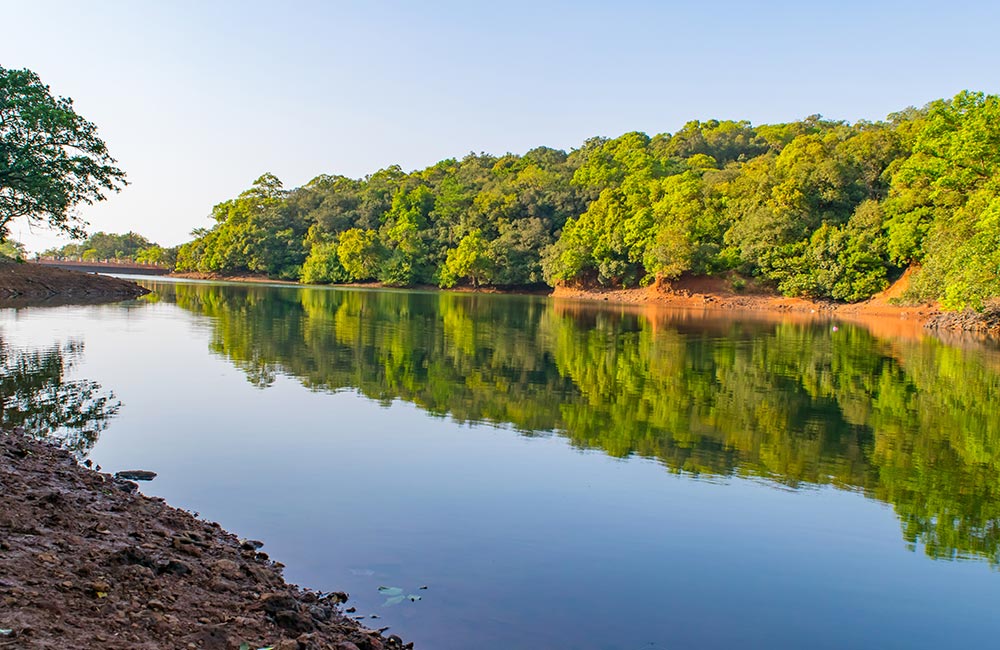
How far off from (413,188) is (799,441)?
104 m

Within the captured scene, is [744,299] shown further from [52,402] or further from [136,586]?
[136,586]

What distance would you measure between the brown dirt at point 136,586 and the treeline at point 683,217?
40.4 meters

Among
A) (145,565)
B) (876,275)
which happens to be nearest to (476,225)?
(876,275)

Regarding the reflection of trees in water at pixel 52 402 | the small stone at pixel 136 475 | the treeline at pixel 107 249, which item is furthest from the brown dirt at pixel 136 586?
the treeline at pixel 107 249

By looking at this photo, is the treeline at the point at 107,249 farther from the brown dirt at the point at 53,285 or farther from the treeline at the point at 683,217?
the brown dirt at the point at 53,285

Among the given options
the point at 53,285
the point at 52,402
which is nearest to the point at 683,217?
the point at 53,285

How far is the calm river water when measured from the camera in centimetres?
672

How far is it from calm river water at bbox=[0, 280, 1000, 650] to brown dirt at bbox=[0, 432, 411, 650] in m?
0.76

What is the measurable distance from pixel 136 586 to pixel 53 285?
2188 inches

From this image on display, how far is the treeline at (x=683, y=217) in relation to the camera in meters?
47.8

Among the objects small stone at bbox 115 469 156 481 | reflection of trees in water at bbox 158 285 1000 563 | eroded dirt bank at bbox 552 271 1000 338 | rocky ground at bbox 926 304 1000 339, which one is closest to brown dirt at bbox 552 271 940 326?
eroded dirt bank at bbox 552 271 1000 338

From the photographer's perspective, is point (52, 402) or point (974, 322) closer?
point (52, 402)

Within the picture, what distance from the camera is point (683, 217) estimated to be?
250 feet

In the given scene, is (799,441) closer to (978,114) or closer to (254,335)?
(254,335)
